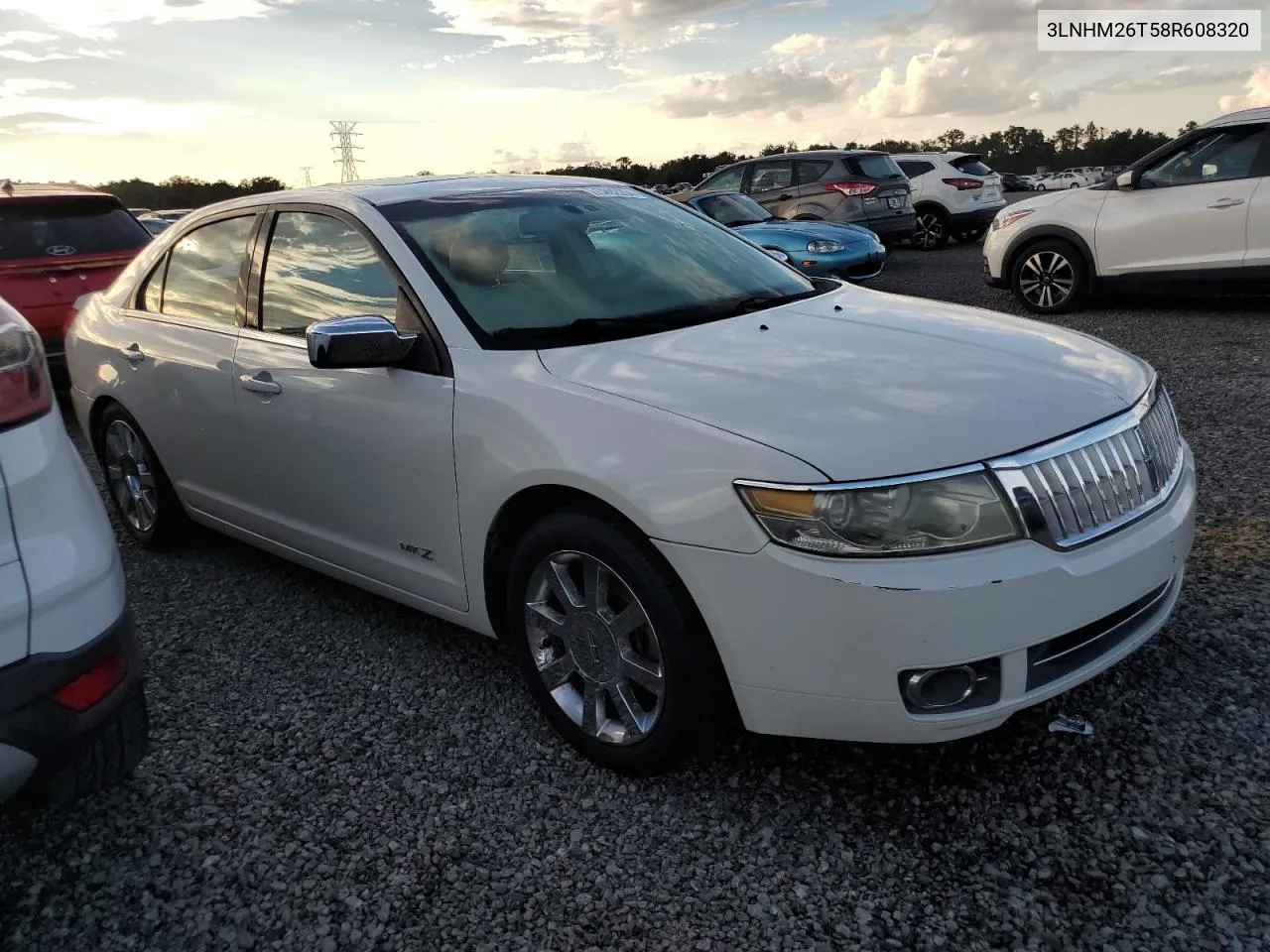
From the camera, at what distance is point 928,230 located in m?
17.0

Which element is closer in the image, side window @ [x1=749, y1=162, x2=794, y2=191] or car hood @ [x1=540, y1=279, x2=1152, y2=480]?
car hood @ [x1=540, y1=279, x2=1152, y2=480]

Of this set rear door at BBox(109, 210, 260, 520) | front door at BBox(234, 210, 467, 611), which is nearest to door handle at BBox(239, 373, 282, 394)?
front door at BBox(234, 210, 467, 611)

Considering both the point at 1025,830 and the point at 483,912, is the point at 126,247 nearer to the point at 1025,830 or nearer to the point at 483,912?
the point at 483,912

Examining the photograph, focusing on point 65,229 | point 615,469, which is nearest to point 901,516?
point 615,469

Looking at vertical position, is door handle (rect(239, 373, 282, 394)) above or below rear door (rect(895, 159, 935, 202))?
below

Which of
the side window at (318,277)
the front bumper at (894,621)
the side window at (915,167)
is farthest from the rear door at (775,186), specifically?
the front bumper at (894,621)

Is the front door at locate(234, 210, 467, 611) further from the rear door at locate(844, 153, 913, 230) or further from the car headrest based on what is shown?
the rear door at locate(844, 153, 913, 230)

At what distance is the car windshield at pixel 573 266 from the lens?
3.03 m

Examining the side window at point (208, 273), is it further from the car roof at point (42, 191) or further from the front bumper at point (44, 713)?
the car roof at point (42, 191)

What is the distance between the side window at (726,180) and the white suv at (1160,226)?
6530 mm

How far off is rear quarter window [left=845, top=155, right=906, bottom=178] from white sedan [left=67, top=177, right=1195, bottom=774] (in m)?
11.2

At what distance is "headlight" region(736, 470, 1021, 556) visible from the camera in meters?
2.16

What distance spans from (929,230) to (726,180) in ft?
12.5

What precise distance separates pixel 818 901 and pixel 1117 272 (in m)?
7.90
